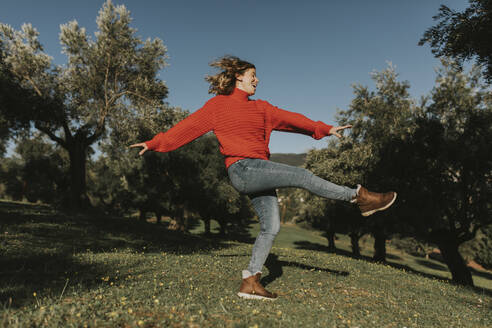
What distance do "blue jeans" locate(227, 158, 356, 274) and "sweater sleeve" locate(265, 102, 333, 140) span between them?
2.51 feet

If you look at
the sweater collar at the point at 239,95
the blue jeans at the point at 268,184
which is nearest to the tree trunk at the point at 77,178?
the sweater collar at the point at 239,95

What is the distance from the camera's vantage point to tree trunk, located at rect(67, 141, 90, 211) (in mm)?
20859

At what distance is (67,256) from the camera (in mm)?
6828

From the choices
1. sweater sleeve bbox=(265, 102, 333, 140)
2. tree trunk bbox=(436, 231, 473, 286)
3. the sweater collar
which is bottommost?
tree trunk bbox=(436, 231, 473, 286)

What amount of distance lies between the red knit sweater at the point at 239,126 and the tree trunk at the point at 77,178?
19569 mm

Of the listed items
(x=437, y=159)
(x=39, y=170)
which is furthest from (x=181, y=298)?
(x=39, y=170)

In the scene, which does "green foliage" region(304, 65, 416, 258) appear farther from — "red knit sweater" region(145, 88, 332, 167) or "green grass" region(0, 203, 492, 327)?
"red knit sweater" region(145, 88, 332, 167)

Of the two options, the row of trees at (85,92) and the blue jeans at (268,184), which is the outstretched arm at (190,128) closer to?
the blue jeans at (268,184)

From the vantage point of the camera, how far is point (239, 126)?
4.23m

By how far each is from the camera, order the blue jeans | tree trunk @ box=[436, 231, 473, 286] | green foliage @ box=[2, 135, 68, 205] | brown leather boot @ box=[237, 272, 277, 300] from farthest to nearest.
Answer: green foliage @ box=[2, 135, 68, 205] < tree trunk @ box=[436, 231, 473, 286] < brown leather boot @ box=[237, 272, 277, 300] < the blue jeans

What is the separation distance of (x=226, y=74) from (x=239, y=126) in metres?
1.00

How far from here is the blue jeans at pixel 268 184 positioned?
4.03 meters

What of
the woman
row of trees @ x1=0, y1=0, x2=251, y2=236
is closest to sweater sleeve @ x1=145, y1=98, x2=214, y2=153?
the woman

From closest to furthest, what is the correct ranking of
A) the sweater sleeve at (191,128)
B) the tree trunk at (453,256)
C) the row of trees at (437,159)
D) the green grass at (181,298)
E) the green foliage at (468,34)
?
the green grass at (181,298)
the sweater sleeve at (191,128)
the green foliage at (468,34)
the row of trees at (437,159)
the tree trunk at (453,256)
